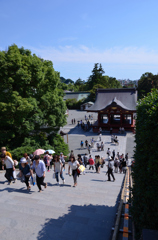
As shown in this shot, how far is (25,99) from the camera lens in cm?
1367

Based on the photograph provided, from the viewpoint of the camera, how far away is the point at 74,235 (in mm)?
4199

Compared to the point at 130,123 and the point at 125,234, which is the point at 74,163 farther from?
the point at 130,123

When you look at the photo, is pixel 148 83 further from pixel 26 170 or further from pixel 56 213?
pixel 56 213

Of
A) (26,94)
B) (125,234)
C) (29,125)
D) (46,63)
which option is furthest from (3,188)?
(46,63)

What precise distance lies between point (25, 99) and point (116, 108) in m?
18.4

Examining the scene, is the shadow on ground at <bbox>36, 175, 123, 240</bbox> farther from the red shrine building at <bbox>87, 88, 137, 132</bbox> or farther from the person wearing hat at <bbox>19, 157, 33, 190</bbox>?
the red shrine building at <bbox>87, 88, 137, 132</bbox>

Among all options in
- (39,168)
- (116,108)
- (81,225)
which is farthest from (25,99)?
(116,108)

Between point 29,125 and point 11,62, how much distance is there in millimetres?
4677

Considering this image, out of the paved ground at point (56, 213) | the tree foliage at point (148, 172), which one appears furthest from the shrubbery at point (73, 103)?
the tree foliage at point (148, 172)

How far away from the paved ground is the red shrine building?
23069 millimetres

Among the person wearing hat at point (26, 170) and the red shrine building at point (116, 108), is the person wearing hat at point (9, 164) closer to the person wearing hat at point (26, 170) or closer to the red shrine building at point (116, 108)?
the person wearing hat at point (26, 170)

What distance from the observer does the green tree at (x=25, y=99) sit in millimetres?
13109

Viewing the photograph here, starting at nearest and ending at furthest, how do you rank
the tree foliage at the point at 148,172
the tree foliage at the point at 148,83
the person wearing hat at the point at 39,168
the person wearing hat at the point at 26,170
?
the tree foliage at the point at 148,172 < the person wearing hat at the point at 39,168 < the person wearing hat at the point at 26,170 < the tree foliage at the point at 148,83

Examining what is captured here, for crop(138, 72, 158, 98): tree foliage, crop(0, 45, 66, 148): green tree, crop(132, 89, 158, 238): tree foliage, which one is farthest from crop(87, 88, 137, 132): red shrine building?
crop(132, 89, 158, 238): tree foliage
